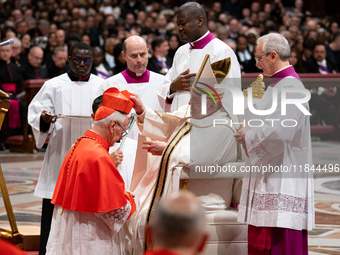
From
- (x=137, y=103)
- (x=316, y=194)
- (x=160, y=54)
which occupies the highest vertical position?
(x=160, y=54)

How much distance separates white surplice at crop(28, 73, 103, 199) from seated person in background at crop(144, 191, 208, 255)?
341cm

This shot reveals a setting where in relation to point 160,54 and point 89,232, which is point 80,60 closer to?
point 89,232

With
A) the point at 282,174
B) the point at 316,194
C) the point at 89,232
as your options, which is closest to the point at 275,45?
the point at 282,174

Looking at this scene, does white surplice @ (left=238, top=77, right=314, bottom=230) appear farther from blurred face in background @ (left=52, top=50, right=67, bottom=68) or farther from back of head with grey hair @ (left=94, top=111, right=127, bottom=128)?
blurred face in background @ (left=52, top=50, right=67, bottom=68)

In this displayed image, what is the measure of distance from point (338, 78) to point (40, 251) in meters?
8.00

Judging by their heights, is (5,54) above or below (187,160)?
above

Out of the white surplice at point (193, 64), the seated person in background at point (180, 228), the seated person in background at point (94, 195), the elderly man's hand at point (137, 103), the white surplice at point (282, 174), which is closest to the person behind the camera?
the seated person in background at point (180, 228)

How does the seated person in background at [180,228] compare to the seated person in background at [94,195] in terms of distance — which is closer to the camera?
the seated person in background at [180,228]

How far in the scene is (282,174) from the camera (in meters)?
4.16

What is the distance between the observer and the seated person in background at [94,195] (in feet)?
12.7

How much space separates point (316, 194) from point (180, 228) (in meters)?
6.04

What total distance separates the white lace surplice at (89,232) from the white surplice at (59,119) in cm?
146

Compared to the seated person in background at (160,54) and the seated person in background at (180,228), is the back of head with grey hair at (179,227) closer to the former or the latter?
the seated person in background at (180,228)

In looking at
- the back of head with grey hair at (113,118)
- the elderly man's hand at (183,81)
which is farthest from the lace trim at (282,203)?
the elderly man's hand at (183,81)
